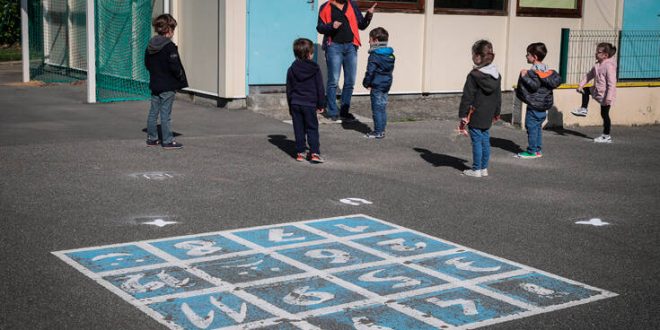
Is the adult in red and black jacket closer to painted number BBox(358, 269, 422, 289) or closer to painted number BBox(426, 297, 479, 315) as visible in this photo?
painted number BBox(358, 269, 422, 289)

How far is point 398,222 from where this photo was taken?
8305 mm

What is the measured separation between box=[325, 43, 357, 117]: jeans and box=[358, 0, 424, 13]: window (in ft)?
6.42

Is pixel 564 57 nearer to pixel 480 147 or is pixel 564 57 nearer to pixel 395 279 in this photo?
pixel 480 147

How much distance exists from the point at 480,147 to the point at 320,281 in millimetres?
4796

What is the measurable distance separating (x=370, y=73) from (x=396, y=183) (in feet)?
10.5

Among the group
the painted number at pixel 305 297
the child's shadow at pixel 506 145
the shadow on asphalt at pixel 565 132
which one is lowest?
the painted number at pixel 305 297

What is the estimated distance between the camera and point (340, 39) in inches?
569

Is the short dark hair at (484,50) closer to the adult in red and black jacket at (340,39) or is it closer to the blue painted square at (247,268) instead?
the adult in red and black jacket at (340,39)

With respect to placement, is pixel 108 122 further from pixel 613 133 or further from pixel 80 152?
pixel 613 133

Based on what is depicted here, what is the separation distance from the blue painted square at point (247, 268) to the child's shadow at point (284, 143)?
15.9 feet

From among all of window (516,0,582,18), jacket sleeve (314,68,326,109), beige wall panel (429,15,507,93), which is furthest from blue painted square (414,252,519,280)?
window (516,0,582,18)

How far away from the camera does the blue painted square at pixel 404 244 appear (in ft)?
23.9

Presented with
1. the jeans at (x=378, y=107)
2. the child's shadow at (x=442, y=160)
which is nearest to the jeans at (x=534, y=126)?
the child's shadow at (x=442, y=160)

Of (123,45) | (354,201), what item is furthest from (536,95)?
(123,45)
